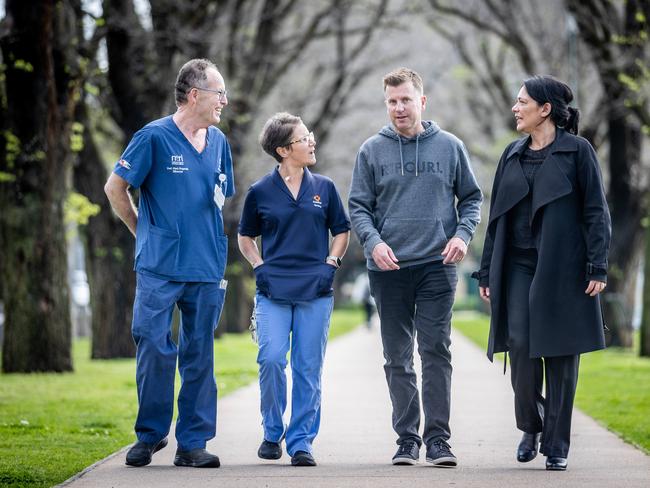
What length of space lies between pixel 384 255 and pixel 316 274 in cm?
47

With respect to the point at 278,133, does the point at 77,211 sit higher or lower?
lower

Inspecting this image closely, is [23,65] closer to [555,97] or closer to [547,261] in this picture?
[555,97]

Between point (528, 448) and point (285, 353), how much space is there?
1.47m

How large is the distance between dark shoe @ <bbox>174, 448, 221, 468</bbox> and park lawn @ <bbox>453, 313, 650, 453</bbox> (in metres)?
2.81

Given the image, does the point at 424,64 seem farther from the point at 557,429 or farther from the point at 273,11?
the point at 557,429

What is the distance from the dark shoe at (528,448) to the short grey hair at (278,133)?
2.15 metres

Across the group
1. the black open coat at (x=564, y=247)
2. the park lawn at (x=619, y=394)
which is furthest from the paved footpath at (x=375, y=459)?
the black open coat at (x=564, y=247)

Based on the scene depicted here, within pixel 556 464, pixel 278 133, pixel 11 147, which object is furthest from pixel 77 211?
pixel 556 464

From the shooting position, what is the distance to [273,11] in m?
26.0

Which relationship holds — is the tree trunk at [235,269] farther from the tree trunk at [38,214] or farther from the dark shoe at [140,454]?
the dark shoe at [140,454]

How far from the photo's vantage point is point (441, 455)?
783 centimetres

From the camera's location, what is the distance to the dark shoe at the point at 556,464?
767 centimetres

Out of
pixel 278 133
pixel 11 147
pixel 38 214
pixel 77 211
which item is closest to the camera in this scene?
pixel 278 133

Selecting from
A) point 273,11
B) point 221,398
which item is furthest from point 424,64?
point 221,398
